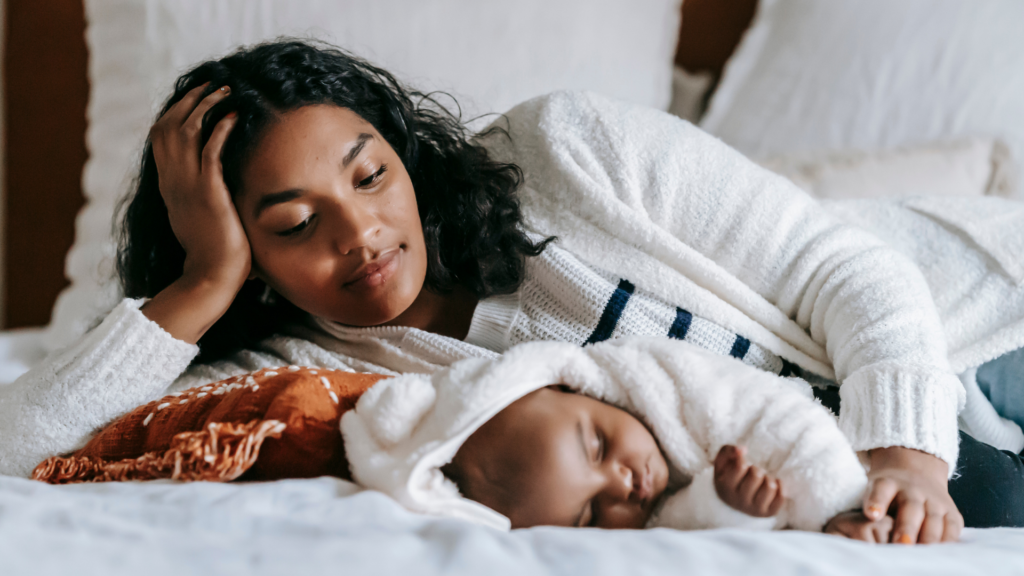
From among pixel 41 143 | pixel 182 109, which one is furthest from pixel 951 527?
pixel 41 143

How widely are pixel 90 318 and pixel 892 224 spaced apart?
4.51ft

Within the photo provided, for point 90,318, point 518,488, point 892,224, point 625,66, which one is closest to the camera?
point 518,488

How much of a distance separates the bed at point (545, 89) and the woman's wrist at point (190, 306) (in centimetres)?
27

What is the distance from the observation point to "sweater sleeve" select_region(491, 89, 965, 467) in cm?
85

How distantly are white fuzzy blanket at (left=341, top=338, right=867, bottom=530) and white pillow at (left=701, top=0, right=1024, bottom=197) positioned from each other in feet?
3.32

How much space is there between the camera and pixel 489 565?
46 centimetres

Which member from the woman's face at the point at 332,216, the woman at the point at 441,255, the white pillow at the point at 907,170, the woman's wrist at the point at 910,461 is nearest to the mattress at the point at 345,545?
the woman's wrist at the point at 910,461

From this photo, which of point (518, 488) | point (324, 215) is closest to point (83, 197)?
point (324, 215)

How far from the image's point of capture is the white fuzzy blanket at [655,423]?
1.87 ft

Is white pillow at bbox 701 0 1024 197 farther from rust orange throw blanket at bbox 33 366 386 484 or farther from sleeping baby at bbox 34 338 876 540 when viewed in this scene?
rust orange throw blanket at bbox 33 366 386 484

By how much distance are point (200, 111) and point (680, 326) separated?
68 centimetres

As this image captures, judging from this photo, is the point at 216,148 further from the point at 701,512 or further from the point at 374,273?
the point at 701,512

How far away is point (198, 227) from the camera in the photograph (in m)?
0.87

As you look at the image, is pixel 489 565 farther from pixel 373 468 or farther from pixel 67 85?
pixel 67 85
